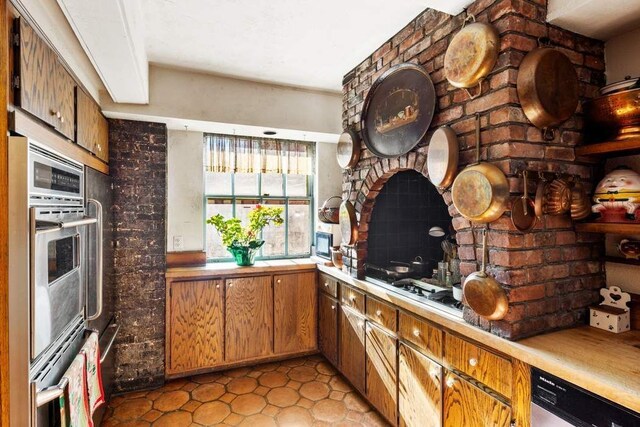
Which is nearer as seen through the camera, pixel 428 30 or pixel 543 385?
pixel 543 385

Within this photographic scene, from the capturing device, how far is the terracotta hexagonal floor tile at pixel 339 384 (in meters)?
2.77

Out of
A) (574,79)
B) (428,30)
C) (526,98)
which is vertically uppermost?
(428,30)

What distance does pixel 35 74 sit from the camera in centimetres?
136

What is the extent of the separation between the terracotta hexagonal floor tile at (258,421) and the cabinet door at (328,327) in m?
0.80

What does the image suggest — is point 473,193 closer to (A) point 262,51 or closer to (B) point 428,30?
(B) point 428,30

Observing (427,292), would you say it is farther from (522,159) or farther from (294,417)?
(294,417)

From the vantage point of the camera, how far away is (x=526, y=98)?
4.81 ft

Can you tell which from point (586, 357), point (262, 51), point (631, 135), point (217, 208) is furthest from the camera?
point (217, 208)

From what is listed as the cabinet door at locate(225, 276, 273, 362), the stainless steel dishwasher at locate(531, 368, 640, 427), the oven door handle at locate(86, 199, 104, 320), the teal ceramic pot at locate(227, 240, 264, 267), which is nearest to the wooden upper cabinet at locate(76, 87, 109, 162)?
the oven door handle at locate(86, 199, 104, 320)

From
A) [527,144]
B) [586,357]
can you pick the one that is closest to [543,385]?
[586,357]

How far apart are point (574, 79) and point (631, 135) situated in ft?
1.15

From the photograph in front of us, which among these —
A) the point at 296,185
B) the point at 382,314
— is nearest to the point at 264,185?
the point at 296,185

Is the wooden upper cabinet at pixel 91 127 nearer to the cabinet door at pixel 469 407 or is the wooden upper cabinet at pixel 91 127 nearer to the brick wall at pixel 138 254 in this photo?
the brick wall at pixel 138 254

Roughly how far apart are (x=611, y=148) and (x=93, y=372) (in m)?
2.82
